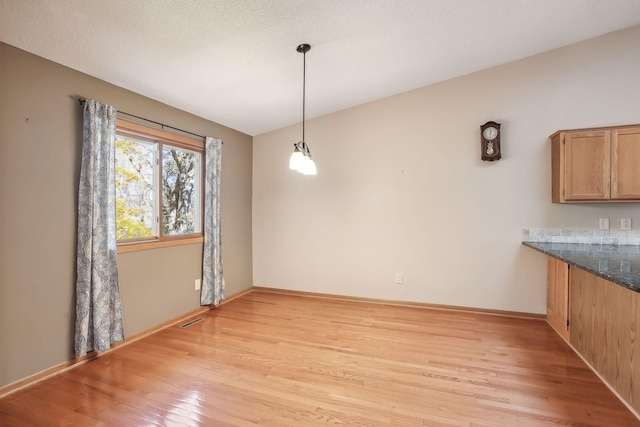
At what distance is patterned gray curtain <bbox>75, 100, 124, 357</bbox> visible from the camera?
8.36ft

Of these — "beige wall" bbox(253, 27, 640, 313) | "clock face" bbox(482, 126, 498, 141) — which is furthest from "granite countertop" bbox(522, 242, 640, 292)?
"clock face" bbox(482, 126, 498, 141)

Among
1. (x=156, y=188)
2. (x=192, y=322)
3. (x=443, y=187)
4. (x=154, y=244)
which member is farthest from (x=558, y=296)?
(x=156, y=188)

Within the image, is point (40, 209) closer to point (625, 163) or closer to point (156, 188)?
point (156, 188)

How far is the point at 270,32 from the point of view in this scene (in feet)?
7.91

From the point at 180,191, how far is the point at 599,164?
4.69 metres

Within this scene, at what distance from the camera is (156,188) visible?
11.0 ft

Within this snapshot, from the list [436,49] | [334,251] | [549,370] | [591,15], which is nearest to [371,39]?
[436,49]

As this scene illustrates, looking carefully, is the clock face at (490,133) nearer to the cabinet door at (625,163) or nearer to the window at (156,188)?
the cabinet door at (625,163)

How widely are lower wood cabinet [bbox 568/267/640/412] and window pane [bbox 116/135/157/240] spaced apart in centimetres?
426

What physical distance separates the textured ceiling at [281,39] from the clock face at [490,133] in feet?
2.57

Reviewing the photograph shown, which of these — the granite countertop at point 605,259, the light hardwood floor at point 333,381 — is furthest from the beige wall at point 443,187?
the light hardwood floor at point 333,381

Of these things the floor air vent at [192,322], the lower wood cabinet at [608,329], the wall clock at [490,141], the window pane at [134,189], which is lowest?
the floor air vent at [192,322]

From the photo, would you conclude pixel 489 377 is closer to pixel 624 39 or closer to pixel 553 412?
pixel 553 412

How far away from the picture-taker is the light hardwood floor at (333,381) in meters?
1.91
